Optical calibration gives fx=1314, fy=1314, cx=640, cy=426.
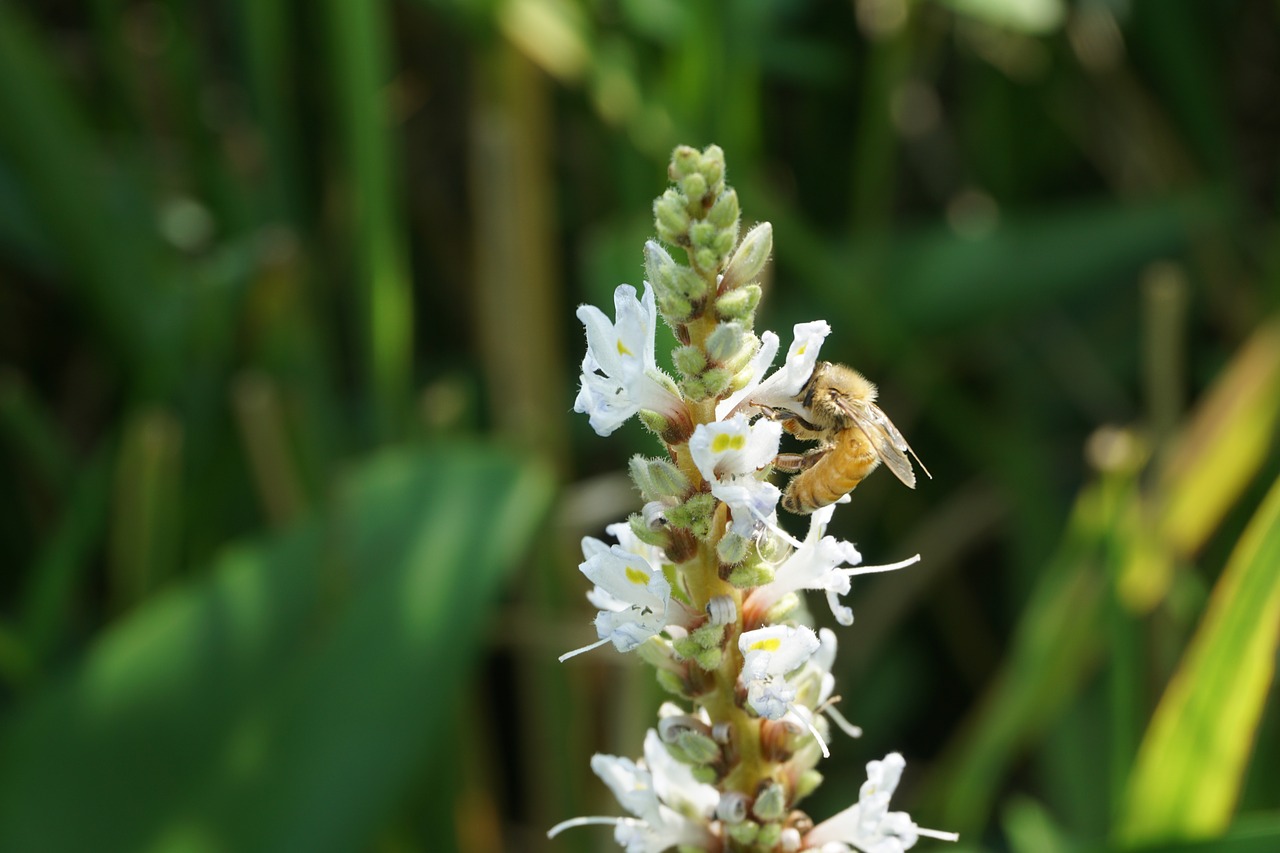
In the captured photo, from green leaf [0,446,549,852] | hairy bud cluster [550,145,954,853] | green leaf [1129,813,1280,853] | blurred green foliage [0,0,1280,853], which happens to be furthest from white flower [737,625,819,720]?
green leaf [0,446,549,852]

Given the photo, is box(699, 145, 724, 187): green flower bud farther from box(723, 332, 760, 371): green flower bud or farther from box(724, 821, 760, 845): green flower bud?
box(724, 821, 760, 845): green flower bud

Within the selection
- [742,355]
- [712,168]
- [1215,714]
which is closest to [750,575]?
[742,355]

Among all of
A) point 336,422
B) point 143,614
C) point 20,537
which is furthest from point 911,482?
point 20,537

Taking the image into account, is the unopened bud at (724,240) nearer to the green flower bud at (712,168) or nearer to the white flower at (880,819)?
the green flower bud at (712,168)

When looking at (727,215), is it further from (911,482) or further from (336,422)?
(336,422)

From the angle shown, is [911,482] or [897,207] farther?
[897,207]

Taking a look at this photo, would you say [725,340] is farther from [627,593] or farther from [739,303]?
[627,593]
